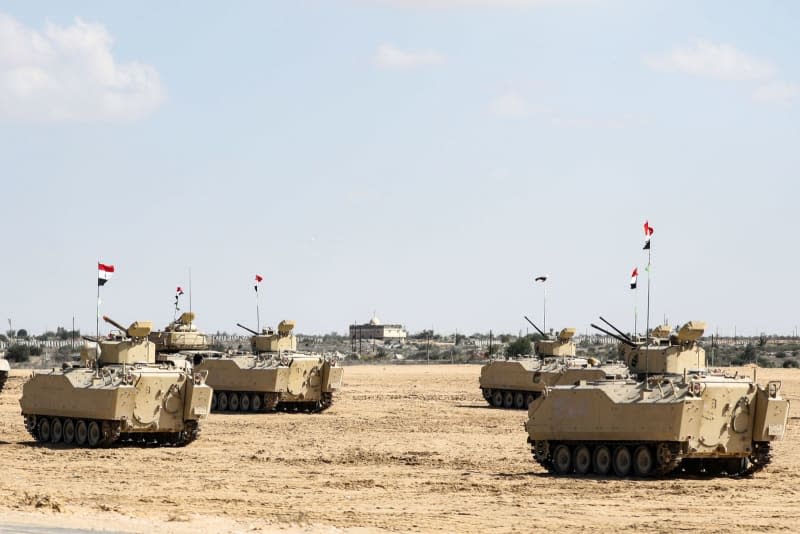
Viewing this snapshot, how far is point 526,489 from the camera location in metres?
26.0

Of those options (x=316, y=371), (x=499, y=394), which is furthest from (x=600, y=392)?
(x=499, y=394)

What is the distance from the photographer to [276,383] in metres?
49.5

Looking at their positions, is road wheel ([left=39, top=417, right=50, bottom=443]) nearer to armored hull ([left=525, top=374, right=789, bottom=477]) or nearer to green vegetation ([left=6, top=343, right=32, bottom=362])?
armored hull ([left=525, top=374, right=789, bottom=477])

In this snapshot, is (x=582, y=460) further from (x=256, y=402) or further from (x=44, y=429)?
(x=256, y=402)

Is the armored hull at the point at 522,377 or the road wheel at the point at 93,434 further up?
the armored hull at the point at 522,377

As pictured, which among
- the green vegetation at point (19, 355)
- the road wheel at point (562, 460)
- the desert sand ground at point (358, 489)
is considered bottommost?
the desert sand ground at point (358, 489)

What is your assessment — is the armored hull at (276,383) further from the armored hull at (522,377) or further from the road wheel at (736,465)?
the road wheel at (736,465)

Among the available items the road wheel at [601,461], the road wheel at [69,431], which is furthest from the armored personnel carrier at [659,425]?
the road wheel at [69,431]

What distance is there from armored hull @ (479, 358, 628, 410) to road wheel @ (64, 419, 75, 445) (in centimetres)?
1803

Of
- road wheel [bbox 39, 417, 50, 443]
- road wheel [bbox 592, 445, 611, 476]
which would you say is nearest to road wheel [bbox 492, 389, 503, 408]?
road wheel [bbox 39, 417, 50, 443]

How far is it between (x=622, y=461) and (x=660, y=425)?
4.02ft

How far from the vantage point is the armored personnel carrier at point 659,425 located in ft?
89.9

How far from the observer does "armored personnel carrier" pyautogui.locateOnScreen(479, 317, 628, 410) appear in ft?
165

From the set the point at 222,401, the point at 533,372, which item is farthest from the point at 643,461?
the point at 533,372
